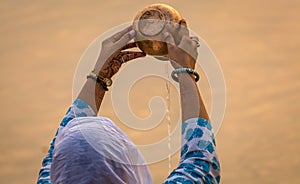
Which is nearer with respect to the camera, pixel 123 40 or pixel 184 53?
pixel 184 53

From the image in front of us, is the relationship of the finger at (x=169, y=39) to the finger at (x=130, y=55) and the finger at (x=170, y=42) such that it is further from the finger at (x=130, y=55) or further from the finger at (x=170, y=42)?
the finger at (x=130, y=55)

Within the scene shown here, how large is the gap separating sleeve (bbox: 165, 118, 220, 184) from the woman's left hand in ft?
0.86

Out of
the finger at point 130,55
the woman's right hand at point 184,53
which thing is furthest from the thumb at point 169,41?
the finger at point 130,55

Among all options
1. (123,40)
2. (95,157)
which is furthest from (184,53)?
(95,157)

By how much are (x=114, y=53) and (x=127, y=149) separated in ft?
1.11

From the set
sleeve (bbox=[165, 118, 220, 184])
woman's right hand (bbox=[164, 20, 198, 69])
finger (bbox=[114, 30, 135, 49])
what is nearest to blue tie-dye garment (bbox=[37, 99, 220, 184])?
sleeve (bbox=[165, 118, 220, 184])

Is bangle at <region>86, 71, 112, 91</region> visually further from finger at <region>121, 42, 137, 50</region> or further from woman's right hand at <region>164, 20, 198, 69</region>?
woman's right hand at <region>164, 20, 198, 69</region>

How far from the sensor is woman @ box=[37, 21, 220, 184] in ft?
3.29

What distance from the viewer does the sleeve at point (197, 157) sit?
106 cm

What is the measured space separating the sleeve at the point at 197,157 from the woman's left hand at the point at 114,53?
261 millimetres

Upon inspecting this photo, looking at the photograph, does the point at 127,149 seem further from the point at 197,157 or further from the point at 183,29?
the point at 183,29

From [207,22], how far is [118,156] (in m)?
2.21

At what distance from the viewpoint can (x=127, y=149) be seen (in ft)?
3.39

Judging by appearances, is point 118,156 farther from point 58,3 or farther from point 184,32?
point 58,3
